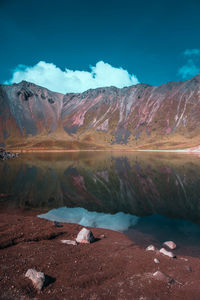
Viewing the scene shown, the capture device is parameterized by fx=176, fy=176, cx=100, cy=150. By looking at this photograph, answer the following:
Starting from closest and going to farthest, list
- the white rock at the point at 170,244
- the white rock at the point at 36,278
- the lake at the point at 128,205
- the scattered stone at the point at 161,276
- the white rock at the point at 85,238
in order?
the white rock at the point at 36,278 < the scattered stone at the point at 161,276 < the white rock at the point at 85,238 < the white rock at the point at 170,244 < the lake at the point at 128,205

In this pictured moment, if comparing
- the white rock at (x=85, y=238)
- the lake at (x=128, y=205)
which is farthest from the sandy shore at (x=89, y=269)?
the lake at (x=128, y=205)

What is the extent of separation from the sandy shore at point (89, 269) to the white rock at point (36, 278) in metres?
0.23

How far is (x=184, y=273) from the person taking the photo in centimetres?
Result: 1112

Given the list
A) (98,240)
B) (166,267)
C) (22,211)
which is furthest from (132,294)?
(22,211)

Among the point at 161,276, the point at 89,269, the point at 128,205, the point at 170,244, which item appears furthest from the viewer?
the point at 128,205

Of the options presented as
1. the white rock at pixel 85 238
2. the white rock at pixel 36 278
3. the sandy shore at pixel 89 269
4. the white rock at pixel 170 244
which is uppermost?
the white rock at pixel 36 278

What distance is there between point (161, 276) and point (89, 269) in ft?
14.1

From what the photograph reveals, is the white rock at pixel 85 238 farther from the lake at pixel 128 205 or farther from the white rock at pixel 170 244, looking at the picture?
the white rock at pixel 170 244

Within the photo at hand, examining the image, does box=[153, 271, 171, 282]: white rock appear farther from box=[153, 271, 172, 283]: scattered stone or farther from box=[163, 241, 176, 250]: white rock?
box=[163, 241, 176, 250]: white rock

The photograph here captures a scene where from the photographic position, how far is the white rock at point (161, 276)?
1005 centimetres

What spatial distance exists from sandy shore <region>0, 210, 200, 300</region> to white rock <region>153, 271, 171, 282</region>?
0.72ft

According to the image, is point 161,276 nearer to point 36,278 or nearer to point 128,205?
point 36,278

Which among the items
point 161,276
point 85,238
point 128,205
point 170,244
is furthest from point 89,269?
point 128,205

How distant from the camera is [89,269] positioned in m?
11.0
